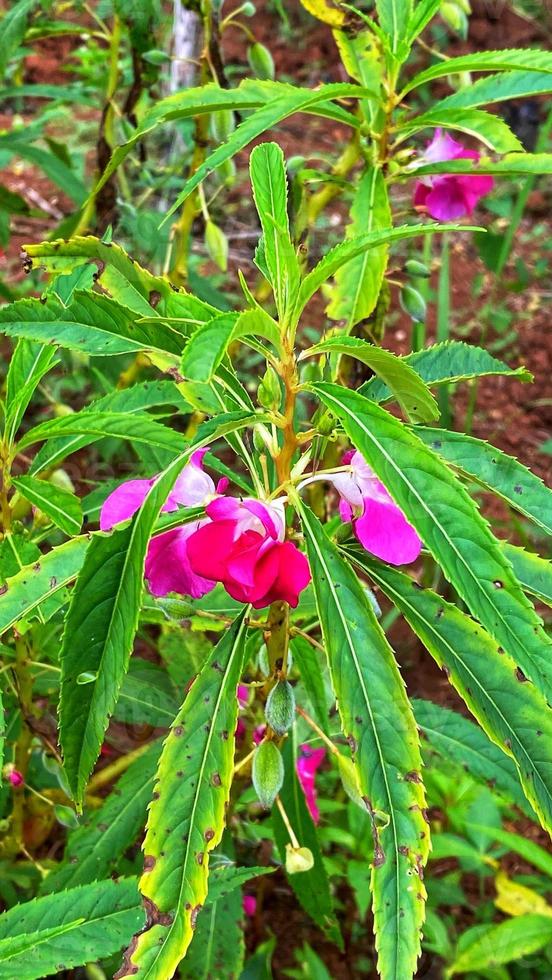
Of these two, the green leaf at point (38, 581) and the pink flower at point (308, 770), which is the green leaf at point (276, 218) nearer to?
the green leaf at point (38, 581)

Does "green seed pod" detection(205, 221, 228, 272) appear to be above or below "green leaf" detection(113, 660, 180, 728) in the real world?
above

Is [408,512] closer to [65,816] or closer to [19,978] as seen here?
[19,978]

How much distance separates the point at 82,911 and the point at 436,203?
931mm

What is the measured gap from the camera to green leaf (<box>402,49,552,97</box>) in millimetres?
918

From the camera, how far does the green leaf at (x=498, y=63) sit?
0.92m

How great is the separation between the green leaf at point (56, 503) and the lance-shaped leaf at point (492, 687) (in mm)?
298

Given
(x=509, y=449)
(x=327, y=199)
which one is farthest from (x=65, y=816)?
(x=509, y=449)

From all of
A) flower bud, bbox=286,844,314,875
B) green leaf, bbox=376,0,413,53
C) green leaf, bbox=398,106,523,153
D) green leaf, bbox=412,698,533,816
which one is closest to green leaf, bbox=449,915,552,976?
green leaf, bbox=412,698,533,816

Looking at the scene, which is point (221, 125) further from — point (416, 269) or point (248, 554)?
point (248, 554)

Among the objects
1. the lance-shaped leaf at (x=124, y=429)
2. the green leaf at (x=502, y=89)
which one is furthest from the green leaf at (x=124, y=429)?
the green leaf at (x=502, y=89)

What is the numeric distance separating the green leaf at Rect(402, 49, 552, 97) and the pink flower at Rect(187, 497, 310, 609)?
543mm

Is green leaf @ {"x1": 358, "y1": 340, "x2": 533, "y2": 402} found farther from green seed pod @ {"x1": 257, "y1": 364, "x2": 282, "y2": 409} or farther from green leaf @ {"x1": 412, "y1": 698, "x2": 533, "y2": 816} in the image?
green leaf @ {"x1": 412, "y1": 698, "x2": 533, "y2": 816}

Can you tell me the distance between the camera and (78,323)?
2.45 ft

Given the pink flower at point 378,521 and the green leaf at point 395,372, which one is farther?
the pink flower at point 378,521
